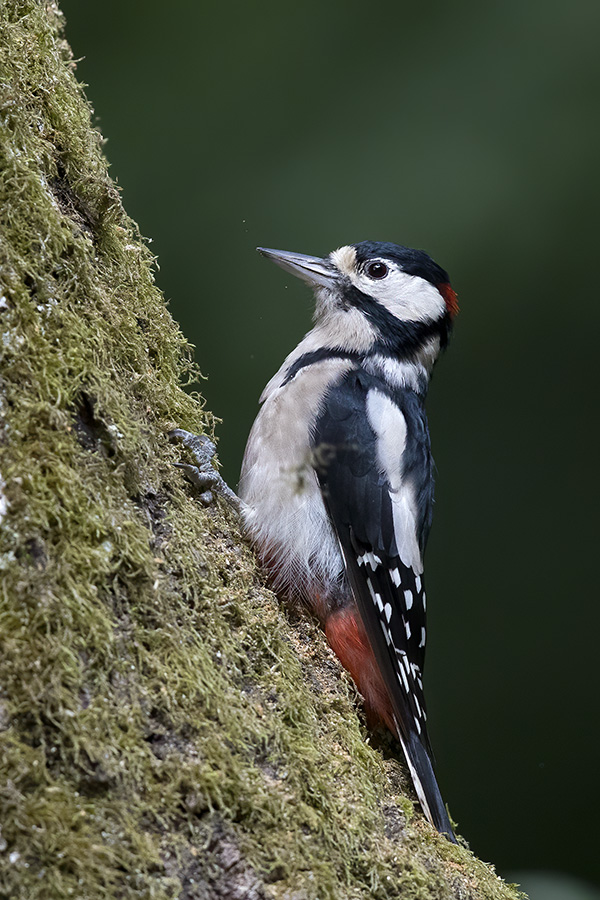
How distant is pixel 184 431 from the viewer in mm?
1402

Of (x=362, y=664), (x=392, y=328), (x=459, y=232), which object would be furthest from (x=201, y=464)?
(x=459, y=232)

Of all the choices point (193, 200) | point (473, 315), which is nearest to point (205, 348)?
point (193, 200)

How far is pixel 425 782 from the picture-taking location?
1.45m

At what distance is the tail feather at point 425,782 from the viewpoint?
4.67ft

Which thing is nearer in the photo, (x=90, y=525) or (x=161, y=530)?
(x=90, y=525)

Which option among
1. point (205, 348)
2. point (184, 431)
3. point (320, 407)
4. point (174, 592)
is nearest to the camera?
point (174, 592)

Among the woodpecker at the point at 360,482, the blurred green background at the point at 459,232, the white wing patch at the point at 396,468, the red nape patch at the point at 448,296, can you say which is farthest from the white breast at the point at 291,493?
the blurred green background at the point at 459,232

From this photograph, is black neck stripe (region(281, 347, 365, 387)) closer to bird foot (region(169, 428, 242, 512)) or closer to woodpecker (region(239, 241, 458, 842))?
woodpecker (region(239, 241, 458, 842))

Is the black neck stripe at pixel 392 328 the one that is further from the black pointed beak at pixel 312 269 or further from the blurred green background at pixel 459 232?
the blurred green background at pixel 459 232

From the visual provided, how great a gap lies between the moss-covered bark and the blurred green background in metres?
1.64

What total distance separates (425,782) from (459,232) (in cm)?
209

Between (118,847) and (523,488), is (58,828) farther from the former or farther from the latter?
(523,488)

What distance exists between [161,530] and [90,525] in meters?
0.17

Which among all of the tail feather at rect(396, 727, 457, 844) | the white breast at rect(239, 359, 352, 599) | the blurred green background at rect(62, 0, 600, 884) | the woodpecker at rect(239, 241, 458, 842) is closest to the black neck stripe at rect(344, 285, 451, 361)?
the woodpecker at rect(239, 241, 458, 842)
